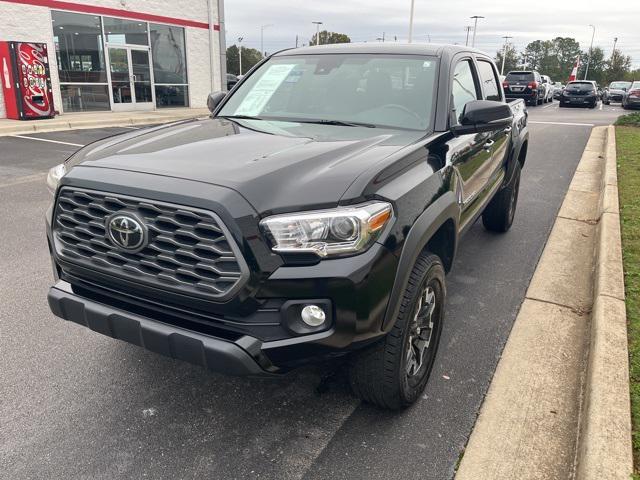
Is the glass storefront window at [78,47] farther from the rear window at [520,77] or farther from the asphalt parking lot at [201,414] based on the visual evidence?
the rear window at [520,77]

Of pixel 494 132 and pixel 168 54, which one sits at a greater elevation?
pixel 168 54

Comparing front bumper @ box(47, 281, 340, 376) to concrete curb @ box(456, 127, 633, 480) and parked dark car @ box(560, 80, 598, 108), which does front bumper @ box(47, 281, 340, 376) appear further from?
parked dark car @ box(560, 80, 598, 108)

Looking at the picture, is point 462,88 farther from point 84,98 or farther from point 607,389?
point 84,98

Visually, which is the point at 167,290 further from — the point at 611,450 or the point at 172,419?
the point at 611,450

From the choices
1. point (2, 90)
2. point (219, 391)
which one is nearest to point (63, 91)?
point (2, 90)

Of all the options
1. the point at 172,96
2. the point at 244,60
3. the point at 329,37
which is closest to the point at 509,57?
the point at 329,37

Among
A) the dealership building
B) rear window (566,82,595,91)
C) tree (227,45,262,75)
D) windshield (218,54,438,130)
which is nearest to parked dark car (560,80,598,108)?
rear window (566,82,595,91)

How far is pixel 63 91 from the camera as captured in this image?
15.8 meters

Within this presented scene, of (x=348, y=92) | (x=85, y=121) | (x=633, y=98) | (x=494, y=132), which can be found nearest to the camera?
(x=348, y=92)

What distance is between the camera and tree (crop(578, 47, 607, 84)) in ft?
284

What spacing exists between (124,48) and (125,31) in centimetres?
54

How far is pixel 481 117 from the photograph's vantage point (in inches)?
122

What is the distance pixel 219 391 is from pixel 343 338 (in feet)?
3.55

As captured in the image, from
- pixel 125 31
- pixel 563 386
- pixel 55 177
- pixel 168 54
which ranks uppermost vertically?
pixel 125 31
